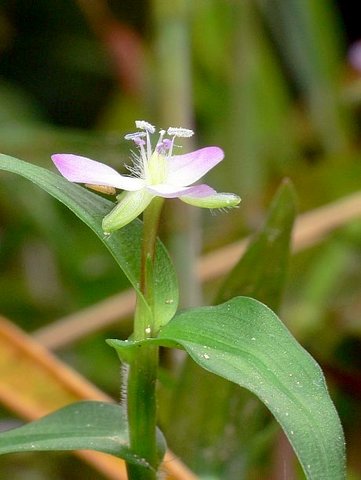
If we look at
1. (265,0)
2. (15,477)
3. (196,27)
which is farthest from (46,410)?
(196,27)

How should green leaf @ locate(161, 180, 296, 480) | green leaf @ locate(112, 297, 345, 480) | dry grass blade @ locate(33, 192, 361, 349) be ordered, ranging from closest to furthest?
green leaf @ locate(112, 297, 345, 480)
green leaf @ locate(161, 180, 296, 480)
dry grass blade @ locate(33, 192, 361, 349)

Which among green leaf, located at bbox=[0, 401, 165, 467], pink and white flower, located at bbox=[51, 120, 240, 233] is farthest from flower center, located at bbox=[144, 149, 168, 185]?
green leaf, located at bbox=[0, 401, 165, 467]

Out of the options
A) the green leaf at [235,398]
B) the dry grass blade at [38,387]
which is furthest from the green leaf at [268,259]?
the dry grass blade at [38,387]

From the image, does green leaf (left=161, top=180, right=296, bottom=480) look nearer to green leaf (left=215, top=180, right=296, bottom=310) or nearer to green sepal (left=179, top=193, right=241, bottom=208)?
green leaf (left=215, top=180, right=296, bottom=310)

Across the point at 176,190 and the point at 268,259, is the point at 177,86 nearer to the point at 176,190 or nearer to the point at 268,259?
the point at 268,259

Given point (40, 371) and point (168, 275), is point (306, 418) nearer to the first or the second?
point (168, 275)
